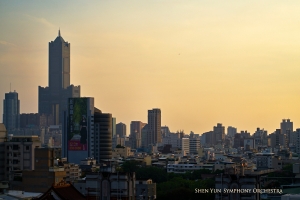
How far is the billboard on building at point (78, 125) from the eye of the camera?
124 metres

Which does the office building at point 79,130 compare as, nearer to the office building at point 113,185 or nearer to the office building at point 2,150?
the office building at point 2,150

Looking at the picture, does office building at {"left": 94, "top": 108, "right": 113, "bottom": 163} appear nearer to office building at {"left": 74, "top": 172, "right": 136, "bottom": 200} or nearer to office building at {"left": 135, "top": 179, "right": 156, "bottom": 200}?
office building at {"left": 135, "top": 179, "right": 156, "bottom": 200}

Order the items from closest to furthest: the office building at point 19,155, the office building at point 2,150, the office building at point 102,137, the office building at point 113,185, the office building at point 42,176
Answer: the office building at point 113,185 < the office building at point 42,176 < the office building at point 2,150 < the office building at point 19,155 < the office building at point 102,137

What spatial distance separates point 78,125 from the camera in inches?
4926

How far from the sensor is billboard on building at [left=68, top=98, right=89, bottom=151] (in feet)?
406

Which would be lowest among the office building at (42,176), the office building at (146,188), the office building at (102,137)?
the office building at (146,188)

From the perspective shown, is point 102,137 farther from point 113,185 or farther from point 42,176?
point 113,185

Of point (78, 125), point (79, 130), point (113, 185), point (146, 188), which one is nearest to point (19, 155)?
point (146, 188)

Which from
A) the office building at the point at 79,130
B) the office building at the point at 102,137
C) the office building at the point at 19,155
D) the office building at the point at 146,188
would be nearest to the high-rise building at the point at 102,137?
the office building at the point at 102,137

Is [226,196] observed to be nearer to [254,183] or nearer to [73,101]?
[254,183]

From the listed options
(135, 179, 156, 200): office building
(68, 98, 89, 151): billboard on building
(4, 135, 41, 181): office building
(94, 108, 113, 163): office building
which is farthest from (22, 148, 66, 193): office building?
(68, 98, 89, 151): billboard on building

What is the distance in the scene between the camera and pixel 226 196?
82.5ft

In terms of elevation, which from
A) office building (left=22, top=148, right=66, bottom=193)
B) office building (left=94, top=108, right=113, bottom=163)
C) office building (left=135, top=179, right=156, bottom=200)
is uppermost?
office building (left=94, top=108, right=113, bottom=163)

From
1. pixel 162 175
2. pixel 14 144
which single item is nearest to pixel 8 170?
pixel 14 144
